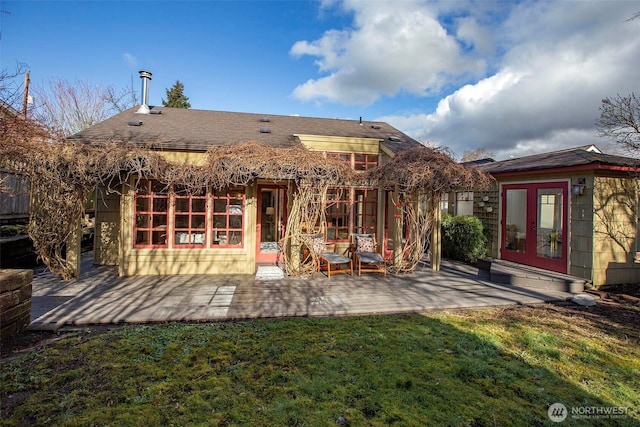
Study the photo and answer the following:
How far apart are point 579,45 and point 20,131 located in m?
13.8

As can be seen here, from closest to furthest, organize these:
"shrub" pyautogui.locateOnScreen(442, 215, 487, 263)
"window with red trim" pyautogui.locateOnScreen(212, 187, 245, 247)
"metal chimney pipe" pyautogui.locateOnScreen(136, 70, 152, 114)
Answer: "window with red trim" pyautogui.locateOnScreen(212, 187, 245, 247) < "shrub" pyautogui.locateOnScreen(442, 215, 487, 263) < "metal chimney pipe" pyautogui.locateOnScreen(136, 70, 152, 114)

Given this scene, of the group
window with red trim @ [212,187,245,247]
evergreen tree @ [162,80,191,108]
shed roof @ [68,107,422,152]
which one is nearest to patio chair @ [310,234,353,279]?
window with red trim @ [212,187,245,247]

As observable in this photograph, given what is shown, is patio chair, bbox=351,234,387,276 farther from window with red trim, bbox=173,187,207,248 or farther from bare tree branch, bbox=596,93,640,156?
bare tree branch, bbox=596,93,640,156

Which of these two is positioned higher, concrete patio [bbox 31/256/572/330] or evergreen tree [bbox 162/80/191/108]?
evergreen tree [bbox 162/80/191/108]

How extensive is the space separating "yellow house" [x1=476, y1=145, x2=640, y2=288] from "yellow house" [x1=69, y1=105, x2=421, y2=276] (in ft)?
12.1

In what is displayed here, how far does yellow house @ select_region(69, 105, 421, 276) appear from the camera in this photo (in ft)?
23.6

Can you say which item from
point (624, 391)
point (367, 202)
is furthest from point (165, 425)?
point (367, 202)

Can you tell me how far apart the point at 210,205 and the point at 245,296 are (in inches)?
113

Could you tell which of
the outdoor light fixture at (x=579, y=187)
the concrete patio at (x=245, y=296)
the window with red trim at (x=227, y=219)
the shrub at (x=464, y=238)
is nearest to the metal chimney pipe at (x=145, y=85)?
the window with red trim at (x=227, y=219)

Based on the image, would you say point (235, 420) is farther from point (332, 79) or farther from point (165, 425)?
point (332, 79)

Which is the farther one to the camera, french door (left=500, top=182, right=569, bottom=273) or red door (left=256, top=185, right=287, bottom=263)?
red door (left=256, top=185, right=287, bottom=263)

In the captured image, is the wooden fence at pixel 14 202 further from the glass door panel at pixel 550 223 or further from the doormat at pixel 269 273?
the glass door panel at pixel 550 223

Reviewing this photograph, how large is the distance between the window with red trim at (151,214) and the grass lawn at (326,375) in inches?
140

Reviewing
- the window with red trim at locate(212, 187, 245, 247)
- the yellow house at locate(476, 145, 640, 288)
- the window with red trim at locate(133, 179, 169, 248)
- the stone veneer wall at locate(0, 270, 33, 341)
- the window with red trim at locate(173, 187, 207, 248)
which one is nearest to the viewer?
the stone veneer wall at locate(0, 270, 33, 341)
